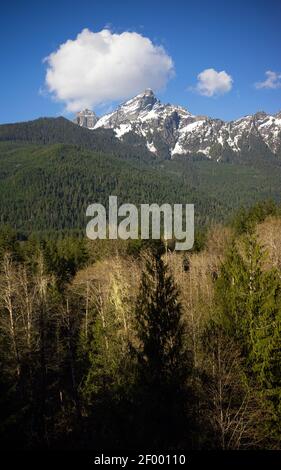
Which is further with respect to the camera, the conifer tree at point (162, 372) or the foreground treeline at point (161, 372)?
the foreground treeline at point (161, 372)

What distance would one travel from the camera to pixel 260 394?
846 inches

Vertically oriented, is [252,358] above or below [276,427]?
above

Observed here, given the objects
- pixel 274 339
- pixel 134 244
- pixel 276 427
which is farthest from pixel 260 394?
pixel 134 244

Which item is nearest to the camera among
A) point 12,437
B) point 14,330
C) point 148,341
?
point 12,437

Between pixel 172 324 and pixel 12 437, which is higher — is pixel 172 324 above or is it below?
above

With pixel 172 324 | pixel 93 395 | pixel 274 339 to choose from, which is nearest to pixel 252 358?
pixel 274 339

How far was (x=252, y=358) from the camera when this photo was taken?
76.5 ft

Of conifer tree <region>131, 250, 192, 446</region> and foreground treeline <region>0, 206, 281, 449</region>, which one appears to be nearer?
conifer tree <region>131, 250, 192, 446</region>

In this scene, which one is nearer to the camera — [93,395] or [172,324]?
[172,324]

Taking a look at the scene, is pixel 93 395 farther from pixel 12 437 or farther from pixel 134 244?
pixel 134 244

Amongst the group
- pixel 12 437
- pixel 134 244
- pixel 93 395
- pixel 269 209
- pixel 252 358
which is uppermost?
pixel 269 209
